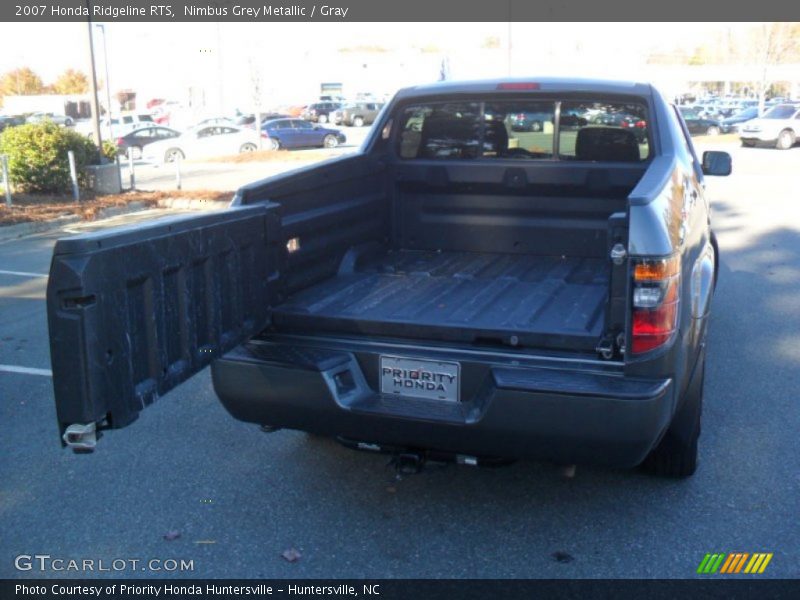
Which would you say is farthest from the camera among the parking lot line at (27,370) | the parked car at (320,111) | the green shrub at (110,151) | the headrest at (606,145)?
the parked car at (320,111)

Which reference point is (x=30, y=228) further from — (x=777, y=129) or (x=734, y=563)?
(x=777, y=129)

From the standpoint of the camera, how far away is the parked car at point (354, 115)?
53844mm

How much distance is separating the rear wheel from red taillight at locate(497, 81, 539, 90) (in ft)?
97.7

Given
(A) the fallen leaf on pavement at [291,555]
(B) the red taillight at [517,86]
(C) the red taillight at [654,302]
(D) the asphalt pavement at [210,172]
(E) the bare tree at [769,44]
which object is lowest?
(A) the fallen leaf on pavement at [291,555]

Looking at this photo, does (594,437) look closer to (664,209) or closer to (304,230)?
(664,209)

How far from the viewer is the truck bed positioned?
3865 mm

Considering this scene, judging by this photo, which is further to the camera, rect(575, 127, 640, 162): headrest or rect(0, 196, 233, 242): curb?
rect(0, 196, 233, 242): curb

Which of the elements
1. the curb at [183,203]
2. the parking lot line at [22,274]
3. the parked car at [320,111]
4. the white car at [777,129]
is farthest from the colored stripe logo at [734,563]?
the parked car at [320,111]

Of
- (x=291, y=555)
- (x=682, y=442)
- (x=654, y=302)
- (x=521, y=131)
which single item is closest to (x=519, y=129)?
(x=521, y=131)

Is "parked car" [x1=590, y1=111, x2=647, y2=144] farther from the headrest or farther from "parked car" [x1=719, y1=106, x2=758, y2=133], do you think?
"parked car" [x1=719, y1=106, x2=758, y2=133]

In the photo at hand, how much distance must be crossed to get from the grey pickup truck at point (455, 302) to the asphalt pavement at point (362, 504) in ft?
1.36
